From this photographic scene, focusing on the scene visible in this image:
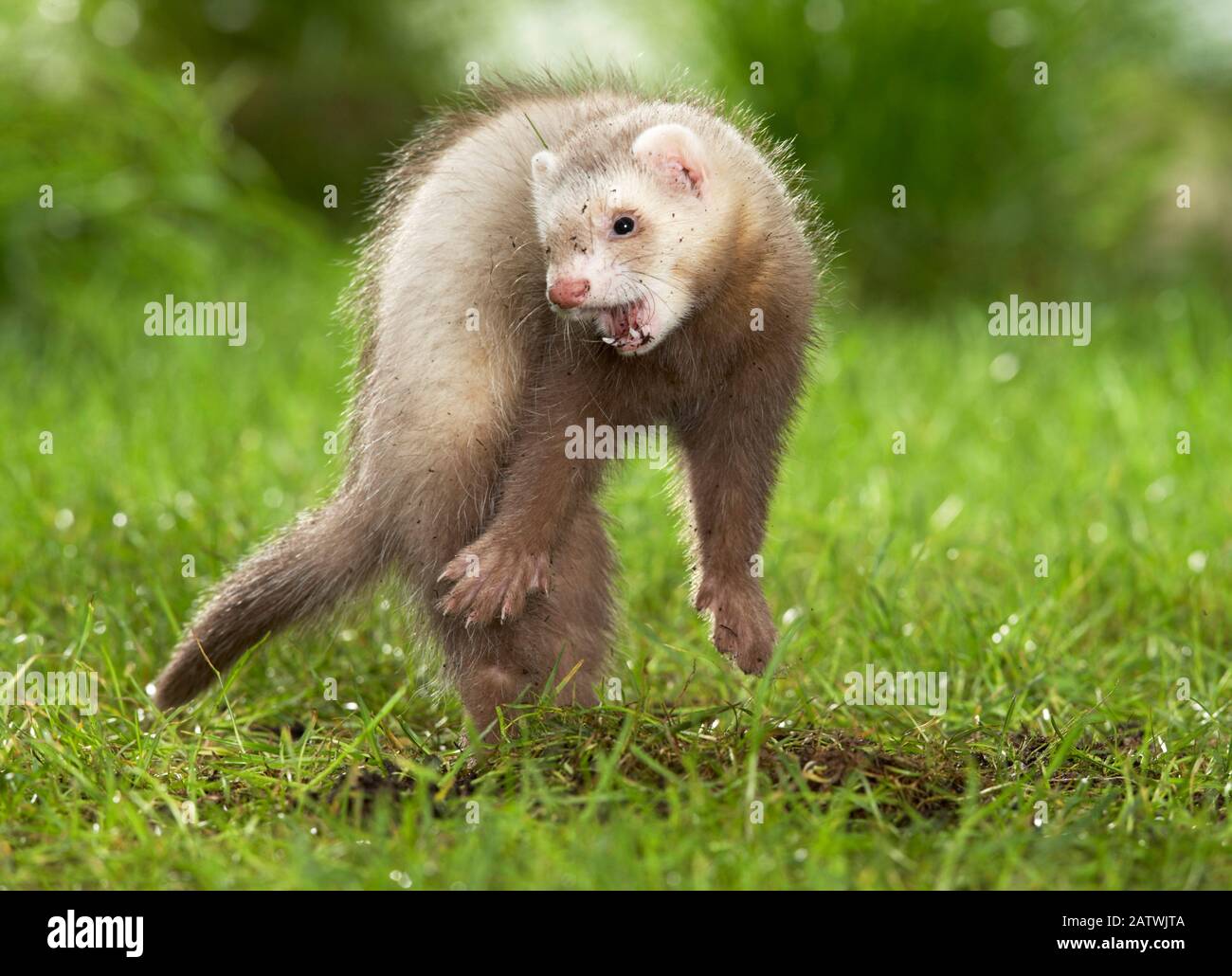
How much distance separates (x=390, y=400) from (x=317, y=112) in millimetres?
8590

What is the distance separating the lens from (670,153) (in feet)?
10.5

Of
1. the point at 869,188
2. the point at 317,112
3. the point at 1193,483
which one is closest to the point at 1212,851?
the point at 1193,483

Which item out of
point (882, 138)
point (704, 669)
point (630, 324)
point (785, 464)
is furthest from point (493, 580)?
point (882, 138)

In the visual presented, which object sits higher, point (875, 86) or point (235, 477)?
point (875, 86)

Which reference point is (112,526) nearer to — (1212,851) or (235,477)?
(235,477)

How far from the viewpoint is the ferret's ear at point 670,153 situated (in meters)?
3.19

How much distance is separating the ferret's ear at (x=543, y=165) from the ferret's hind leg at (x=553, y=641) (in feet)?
2.62

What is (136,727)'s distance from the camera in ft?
11.2

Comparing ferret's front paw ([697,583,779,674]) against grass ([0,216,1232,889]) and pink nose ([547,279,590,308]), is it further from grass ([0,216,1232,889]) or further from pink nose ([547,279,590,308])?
pink nose ([547,279,590,308])

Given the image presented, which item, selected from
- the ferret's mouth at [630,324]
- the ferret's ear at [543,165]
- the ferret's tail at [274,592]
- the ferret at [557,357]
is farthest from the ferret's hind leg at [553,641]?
the ferret's ear at [543,165]

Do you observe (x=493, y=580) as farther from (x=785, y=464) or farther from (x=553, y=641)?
(x=785, y=464)

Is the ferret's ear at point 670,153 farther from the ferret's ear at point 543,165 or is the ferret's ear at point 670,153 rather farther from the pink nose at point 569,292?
the pink nose at point 569,292

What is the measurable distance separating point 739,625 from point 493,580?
587 mm

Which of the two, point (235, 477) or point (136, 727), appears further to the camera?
point (235, 477)
